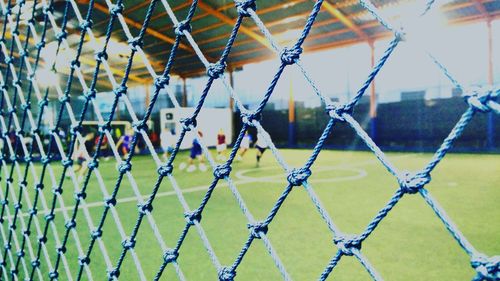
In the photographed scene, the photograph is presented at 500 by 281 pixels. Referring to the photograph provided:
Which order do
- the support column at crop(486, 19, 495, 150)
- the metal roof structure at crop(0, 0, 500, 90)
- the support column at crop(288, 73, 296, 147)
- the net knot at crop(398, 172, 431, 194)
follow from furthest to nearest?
1. the support column at crop(288, 73, 296, 147)
2. the support column at crop(486, 19, 495, 150)
3. the metal roof structure at crop(0, 0, 500, 90)
4. the net knot at crop(398, 172, 431, 194)

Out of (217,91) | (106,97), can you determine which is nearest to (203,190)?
(217,91)

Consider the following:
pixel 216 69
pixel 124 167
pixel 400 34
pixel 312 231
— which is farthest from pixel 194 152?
pixel 400 34

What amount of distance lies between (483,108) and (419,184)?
0.60ft

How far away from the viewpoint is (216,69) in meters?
1.15

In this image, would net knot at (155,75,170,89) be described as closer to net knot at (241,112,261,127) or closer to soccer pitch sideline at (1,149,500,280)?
net knot at (241,112,261,127)

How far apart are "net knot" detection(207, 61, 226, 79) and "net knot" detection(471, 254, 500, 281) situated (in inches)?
34.5

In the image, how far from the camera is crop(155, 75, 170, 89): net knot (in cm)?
135

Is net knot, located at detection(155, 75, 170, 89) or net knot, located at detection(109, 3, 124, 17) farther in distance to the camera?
net knot, located at detection(109, 3, 124, 17)

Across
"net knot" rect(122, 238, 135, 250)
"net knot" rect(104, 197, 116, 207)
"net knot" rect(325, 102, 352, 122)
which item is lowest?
"net knot" rect(325, 102, 352, 122)

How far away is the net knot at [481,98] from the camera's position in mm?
598

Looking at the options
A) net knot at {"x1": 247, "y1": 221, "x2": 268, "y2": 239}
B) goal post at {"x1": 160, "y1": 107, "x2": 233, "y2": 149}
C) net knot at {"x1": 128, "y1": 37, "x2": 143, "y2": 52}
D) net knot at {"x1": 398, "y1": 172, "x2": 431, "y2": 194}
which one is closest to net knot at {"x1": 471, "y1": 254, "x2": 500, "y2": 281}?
net knot at {"x1": 398, "y1": 172, "x2": 431, "y2": 194}

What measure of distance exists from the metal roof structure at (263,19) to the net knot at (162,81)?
30.3ft

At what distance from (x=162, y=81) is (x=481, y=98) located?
1.09 metres

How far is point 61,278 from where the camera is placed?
2.21 m
